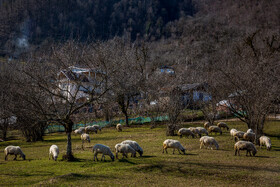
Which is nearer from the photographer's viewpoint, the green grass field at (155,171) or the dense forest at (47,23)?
the green grass field at (155,171)

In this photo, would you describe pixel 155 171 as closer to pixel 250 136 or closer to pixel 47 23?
pixel 250 136

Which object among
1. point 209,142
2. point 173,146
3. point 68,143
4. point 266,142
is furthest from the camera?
point 266,142

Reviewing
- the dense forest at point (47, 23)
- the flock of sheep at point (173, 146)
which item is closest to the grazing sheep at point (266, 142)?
A: the flock of sheep at point (173, 146)

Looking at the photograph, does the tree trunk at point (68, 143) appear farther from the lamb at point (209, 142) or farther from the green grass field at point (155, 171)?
the lamb at point (209, 142)

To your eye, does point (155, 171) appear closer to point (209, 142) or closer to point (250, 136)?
point (209, 142)

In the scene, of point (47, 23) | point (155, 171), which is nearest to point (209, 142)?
point (155, 171)

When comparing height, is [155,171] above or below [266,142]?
below

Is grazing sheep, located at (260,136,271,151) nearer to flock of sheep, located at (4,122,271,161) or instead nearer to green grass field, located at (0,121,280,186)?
flock of sheep, located at (4,122,271,161)

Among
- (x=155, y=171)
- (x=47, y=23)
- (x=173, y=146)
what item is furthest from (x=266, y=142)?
(x=47, y=23)

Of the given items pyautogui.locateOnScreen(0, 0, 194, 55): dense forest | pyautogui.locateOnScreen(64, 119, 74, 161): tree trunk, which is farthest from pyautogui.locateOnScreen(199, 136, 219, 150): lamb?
pyautogui.locateOnScreen(0, 0, 194, 55): dense forest

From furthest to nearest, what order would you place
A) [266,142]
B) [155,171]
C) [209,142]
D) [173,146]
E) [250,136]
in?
[250,136] < [266,142] < [209,142] < [173,146] < [155,171]

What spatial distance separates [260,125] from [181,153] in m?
10.1

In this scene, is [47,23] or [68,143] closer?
[68,143]

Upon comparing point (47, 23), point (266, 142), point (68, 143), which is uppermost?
point (47, 23)
